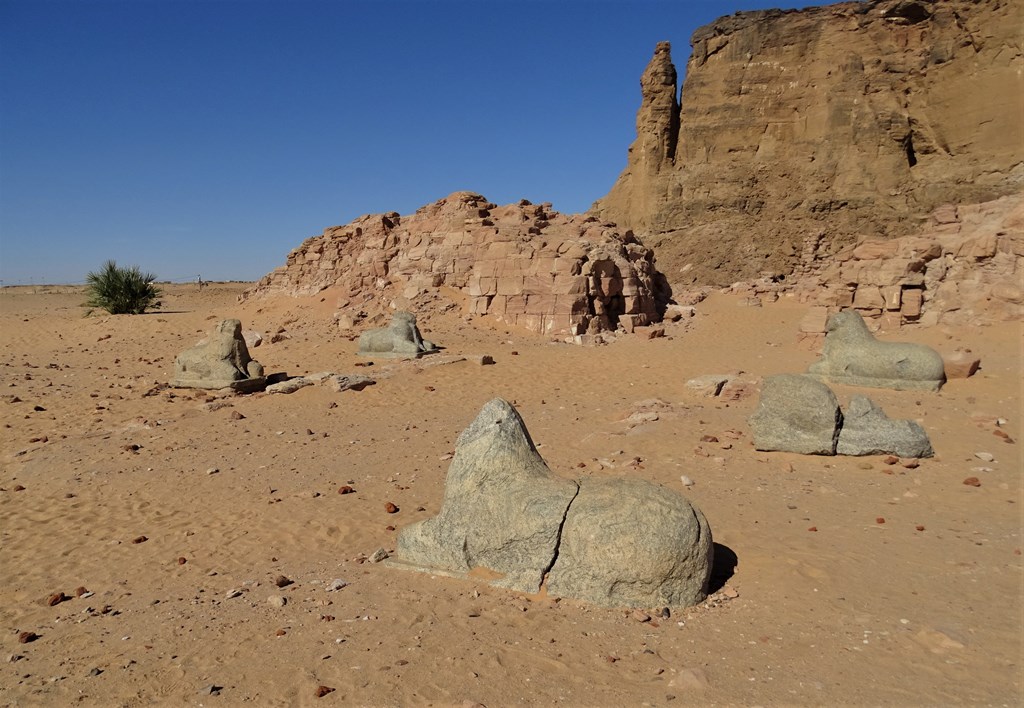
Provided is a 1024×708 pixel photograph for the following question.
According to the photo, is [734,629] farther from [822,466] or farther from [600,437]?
[600,437]

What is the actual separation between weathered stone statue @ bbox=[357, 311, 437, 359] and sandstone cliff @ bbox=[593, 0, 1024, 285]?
21.5m

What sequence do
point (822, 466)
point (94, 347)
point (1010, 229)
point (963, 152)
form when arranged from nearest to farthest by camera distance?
point (822, 466) → point (1010, 229) → point (94, 347) → point (963, 152)

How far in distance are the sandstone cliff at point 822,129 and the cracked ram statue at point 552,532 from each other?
97.8 feet

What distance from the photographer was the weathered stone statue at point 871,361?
33.2 ft

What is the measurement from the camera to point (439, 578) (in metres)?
4.48

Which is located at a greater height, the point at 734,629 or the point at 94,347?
the point at 94,347

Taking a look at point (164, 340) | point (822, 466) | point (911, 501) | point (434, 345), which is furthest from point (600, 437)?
point (164, 340)

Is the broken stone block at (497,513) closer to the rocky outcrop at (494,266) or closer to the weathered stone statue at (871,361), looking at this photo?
the weathered stone statue at (871,361)

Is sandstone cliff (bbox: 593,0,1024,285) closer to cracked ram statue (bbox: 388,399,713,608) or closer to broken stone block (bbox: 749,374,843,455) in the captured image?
broken stone block (bbox: 749,374,843,455)

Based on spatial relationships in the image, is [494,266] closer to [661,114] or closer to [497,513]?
[497,513]

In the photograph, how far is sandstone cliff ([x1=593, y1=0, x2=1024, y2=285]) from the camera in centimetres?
2795

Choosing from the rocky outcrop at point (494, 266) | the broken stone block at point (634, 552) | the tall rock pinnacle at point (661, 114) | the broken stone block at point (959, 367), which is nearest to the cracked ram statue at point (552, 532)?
the broken stone block at point (634, 552)

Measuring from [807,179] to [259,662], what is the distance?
34882 mm

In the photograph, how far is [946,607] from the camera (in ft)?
12.7
